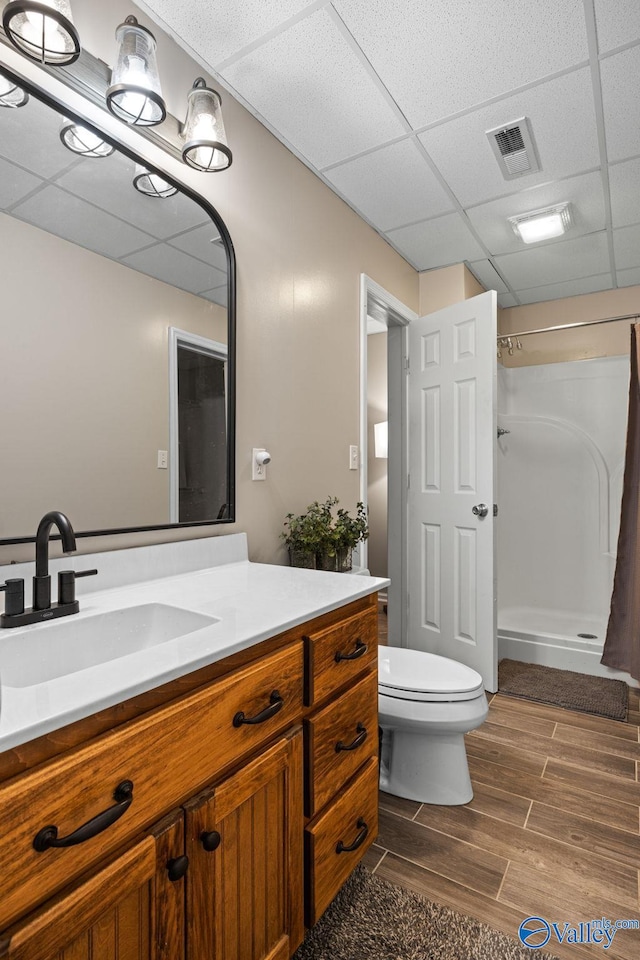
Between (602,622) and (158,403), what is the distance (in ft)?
10.3

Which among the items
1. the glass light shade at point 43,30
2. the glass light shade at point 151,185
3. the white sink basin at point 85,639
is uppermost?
the glass light shade at point 43,30

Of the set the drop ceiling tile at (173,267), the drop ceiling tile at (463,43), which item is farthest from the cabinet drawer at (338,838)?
the drop ceiling tile at (463,43)

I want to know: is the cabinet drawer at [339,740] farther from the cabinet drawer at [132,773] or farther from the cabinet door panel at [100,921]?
the cabinet door panel at [100,921]

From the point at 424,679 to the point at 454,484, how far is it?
51.0 inches

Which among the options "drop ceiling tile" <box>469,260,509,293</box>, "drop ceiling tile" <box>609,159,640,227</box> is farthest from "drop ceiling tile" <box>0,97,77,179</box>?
"drop ceiling tile" <box>469,260,509,293</box>

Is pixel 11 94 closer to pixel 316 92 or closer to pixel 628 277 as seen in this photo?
pixel 316 92

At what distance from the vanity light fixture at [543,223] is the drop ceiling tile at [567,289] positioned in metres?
0.74

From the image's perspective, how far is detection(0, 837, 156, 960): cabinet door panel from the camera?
59 cm

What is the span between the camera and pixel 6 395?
111 cm

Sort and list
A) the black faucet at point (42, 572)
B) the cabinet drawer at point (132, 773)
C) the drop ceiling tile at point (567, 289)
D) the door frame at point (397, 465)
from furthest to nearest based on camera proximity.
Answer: the drop ceiling tile at point (567, 289) → the door frame at point (397, 465) → the black faucet at point (42, 572) → the cabinet drawer at point (132, 773)

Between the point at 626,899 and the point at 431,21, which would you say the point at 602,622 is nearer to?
the point at 626,899

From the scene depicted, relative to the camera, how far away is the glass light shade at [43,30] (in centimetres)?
105

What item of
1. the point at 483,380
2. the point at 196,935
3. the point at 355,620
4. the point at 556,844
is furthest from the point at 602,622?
the point at 196,935

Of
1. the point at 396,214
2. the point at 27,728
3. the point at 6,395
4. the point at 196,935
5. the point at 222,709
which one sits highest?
the point at 396,214
